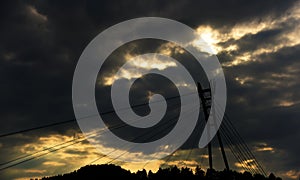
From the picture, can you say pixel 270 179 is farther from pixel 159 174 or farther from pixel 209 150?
pixel 209 150

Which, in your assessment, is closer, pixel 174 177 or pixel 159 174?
pixel 174 177

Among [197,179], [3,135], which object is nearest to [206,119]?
[3,135]

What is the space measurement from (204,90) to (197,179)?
136037 mm

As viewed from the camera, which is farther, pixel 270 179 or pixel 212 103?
pixel 270 179

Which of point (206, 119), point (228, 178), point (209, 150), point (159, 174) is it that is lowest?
point (228, 178)

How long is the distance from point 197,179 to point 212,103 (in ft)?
446

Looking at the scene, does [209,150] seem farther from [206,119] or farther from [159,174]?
[159,174]

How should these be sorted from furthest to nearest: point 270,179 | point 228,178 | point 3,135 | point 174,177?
1. point 174,177
2. point 270,179
3. point 228,178
4. point 3,135

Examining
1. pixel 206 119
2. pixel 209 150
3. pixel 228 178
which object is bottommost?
pixel 228 178

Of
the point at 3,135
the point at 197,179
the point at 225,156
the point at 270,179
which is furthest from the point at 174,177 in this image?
the point at 3,135

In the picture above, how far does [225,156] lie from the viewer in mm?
40469

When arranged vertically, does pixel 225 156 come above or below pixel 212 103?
below

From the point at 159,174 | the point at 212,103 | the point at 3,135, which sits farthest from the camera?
the point at 159,174

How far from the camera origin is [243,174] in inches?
6934
